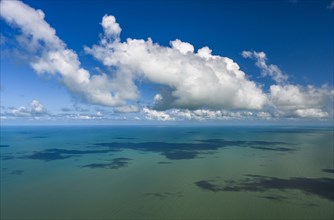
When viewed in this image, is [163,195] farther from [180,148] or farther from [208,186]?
[180,148]

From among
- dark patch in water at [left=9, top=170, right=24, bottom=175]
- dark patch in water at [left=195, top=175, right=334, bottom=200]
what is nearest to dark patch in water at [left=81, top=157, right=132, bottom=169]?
dark patch in water at [left=9, top=170, right=24, bottom=175]

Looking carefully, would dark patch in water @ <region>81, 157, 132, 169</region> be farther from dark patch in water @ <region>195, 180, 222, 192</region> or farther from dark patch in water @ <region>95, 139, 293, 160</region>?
dark patch in water @ <region>195, 180, 222, 192</region>

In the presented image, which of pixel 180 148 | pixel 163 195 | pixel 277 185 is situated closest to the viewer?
pixel 163 195

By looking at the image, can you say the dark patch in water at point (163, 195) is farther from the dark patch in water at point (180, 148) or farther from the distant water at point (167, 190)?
the dark patch in water at point (180, 148)

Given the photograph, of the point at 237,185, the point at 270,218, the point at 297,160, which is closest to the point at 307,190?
the point at 237,185

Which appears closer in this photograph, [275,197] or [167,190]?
[275,197]

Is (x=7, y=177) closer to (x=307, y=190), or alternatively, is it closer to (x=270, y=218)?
(x=270, y=218)

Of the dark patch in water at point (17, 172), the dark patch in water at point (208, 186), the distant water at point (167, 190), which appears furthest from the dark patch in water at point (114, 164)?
the dark patch in water at point (208, 186)

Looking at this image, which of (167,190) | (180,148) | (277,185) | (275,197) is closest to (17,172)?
(167,190)
